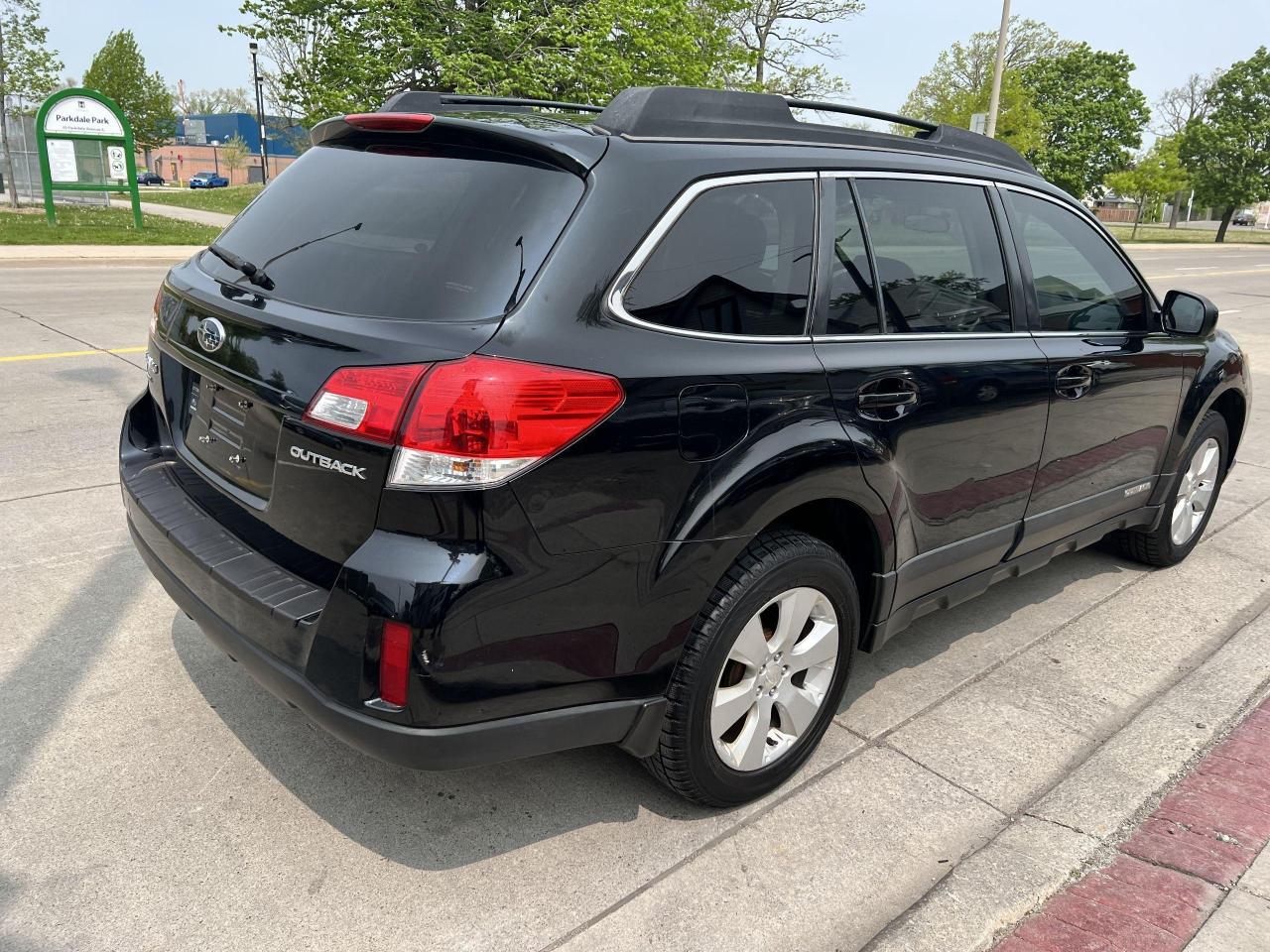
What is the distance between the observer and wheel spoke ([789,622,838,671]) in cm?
279

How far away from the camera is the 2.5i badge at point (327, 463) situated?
2145mm

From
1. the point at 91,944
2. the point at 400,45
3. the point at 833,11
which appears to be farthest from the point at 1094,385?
the point at 833,11

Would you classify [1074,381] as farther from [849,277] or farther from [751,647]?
[751,647]

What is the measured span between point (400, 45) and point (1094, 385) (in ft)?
72.6

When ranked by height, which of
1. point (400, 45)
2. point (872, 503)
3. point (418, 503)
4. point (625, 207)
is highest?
point (400, 45)

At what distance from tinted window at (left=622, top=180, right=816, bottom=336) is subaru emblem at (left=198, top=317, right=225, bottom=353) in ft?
3.51

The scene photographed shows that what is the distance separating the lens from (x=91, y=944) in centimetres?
221

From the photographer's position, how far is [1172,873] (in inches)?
104

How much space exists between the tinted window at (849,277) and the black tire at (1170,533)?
2.37 metres

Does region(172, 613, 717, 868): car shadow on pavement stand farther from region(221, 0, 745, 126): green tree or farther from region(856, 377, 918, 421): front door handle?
region(221, 0, 745, 126): green tree

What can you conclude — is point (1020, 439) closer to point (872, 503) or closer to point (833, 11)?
point (872, 503)

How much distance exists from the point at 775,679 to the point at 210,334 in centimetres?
175

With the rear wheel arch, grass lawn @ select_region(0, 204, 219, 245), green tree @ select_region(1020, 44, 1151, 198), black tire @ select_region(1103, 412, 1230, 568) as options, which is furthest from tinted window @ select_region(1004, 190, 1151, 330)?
green tree @ select_region(1020, 44, 1151, 198)

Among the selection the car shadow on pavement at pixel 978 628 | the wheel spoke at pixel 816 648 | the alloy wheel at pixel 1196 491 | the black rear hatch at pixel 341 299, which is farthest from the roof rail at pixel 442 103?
the alloy wheel at pixel 1196 491
